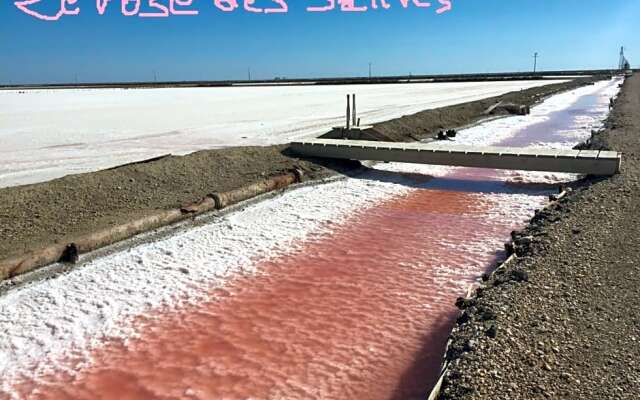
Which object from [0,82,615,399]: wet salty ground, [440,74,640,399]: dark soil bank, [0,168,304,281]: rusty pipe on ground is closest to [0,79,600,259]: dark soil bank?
[0,168,304,281]: rusty pipe on ground

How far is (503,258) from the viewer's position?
7.05m

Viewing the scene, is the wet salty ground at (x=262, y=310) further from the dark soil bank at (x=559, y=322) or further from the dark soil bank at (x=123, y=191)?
the dark soil bank at (x=123, y=191)

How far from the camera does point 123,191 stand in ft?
30.5

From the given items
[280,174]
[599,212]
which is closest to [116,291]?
[280,174]

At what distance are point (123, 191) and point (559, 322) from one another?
7.17 m

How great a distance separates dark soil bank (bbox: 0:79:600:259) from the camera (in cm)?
746

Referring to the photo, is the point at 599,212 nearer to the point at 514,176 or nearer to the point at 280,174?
the point at 514,176

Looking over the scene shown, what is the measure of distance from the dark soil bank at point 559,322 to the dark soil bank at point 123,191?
5289 mm

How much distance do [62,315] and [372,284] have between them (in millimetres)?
3325

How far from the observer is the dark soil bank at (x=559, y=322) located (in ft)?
12.5

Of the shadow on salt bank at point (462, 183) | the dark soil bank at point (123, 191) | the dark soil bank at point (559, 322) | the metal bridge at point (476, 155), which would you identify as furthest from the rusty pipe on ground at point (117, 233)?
the dark soil bank at point (559, 322)

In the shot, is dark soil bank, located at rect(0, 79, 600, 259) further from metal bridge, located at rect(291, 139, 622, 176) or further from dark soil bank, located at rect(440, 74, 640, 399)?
dark soil bank, located at rect(440, 74, 640, 399)

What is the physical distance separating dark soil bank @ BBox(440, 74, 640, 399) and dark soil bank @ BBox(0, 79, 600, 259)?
5289 millimetres

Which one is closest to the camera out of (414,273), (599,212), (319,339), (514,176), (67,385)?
(67,385)
